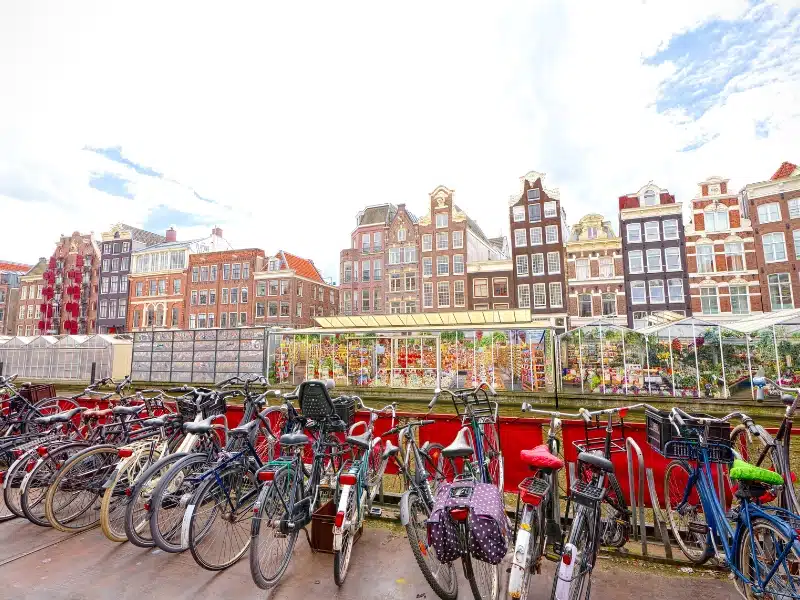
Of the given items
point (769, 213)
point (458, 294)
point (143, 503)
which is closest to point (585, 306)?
point (458, 294)

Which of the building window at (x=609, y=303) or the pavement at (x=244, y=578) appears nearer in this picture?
the pavement at (x=244, y=578)

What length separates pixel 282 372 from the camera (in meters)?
21.8

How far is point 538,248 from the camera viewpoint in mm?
34562

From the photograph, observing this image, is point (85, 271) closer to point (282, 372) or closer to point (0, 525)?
point (282, 372)

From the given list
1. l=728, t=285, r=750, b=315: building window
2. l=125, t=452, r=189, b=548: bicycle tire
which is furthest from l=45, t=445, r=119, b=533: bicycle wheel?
l=728, t=285, r=750, b=315: building window

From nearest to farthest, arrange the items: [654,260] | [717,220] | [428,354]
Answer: [428,354] → [717,220] → [654,260]

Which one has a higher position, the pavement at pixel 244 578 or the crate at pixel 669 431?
the crate at pixel 669 431

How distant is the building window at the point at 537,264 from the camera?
113 feet

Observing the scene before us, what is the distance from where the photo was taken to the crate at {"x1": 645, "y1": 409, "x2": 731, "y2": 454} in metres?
3.77

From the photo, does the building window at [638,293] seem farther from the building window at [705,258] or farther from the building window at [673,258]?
the building window at [705,258]

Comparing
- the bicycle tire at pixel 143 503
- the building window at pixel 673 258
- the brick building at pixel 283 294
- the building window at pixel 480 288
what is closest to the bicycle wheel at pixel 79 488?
the bicycle tire at pixel 143 503

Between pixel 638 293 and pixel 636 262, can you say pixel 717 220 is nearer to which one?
pixel 636 262

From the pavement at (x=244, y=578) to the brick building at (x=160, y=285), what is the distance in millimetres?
45331

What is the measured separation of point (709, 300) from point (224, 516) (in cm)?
3420
